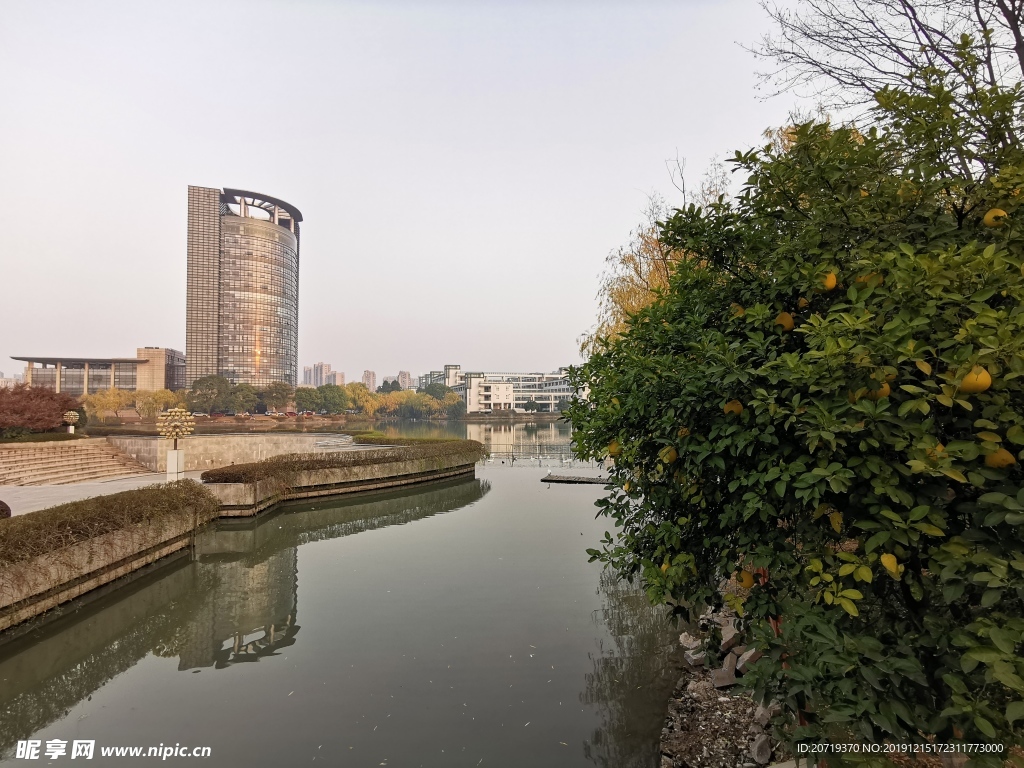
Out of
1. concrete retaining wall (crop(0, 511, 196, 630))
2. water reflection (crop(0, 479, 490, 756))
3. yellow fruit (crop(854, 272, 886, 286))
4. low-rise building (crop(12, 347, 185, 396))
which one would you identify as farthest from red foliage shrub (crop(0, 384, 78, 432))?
low-rise building (crop(12, 347, 185, 396))

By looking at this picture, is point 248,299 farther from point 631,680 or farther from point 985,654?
point 985,654

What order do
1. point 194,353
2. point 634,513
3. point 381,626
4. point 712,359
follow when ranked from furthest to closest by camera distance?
point 194,353, point 381,626, point 634,513, point 712,359

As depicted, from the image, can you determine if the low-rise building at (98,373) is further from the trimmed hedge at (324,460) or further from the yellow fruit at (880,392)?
the yellow fruit at (880,392)

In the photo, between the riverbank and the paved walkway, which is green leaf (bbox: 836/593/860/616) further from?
the paved walkway

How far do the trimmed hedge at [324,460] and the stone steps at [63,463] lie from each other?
813cm

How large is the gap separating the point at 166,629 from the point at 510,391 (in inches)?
5447

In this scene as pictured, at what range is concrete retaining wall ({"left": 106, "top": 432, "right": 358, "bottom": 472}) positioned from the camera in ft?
81.4

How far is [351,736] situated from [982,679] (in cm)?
497

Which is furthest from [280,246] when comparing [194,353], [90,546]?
[90,546]

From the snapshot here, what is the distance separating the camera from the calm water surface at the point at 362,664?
4.86 meters

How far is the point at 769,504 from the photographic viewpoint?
8.47 ft

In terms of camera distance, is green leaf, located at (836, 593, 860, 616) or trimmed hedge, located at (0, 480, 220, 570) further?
trimmed hedge, located at (0, 480, 220, 570)

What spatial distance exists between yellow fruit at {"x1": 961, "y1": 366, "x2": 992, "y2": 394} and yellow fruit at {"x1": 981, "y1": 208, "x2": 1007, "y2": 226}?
3.20 ft

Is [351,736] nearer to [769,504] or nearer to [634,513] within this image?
[634,513]
